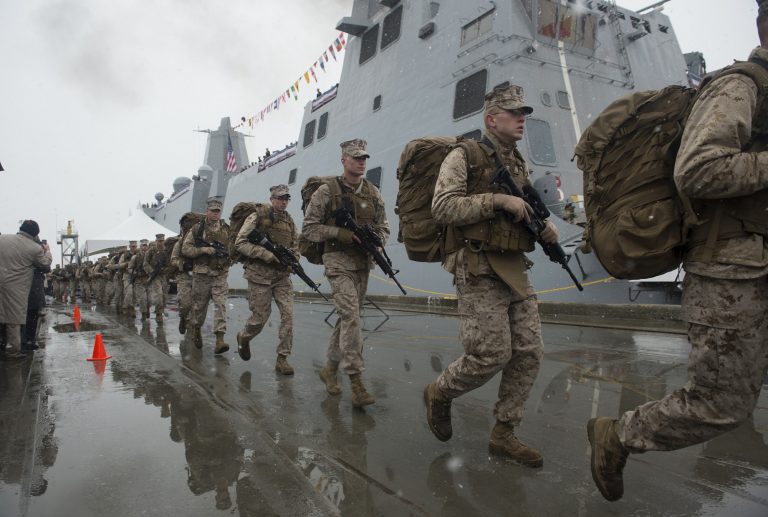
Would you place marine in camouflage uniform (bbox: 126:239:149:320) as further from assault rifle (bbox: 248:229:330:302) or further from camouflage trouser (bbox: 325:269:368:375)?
camouflage trouser (bbox: 325:269:368:375)

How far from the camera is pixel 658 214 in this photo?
1890mm

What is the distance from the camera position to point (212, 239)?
7301 millimetres

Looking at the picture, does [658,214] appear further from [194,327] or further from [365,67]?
[365,67]

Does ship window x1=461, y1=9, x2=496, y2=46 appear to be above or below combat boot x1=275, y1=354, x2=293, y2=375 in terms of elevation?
above

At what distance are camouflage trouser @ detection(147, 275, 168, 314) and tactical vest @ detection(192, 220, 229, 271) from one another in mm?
4195

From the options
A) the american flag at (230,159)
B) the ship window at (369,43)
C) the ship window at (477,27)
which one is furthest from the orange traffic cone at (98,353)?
the american flag at (230,159)

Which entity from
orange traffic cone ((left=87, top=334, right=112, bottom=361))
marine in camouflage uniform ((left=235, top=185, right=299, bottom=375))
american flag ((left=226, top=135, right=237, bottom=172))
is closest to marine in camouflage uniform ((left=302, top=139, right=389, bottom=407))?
marine in camouflage uniform ((left=235, top=185, right=299, bottom=375))

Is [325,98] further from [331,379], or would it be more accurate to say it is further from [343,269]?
[331,379]

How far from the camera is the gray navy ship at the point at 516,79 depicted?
9.59 meters

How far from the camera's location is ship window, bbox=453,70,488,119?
10.9 m

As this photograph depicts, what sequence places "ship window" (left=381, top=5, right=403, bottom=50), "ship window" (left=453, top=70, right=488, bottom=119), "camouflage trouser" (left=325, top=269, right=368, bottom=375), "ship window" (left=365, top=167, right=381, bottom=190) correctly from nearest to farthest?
"camouflage trouser" (left=325, top=269, right=368, bottom=375)
"ship window" (left=453, top=70, right=488, bottom=119)
"ship window" (left=365, top=167, right=381, bottom=190)
"ship window" (left=381, top=5, right=403, bottom=50)

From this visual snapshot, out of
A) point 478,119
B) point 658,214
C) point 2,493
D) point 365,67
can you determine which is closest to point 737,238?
point 658,214

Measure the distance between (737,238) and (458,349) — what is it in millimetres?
4792

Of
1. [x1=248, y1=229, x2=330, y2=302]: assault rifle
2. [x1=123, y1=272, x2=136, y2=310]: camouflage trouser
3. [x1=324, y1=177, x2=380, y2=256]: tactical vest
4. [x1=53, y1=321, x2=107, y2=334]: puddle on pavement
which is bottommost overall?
[x1=53, y1=321, x2=107, y2=334]: puddle on pavement
